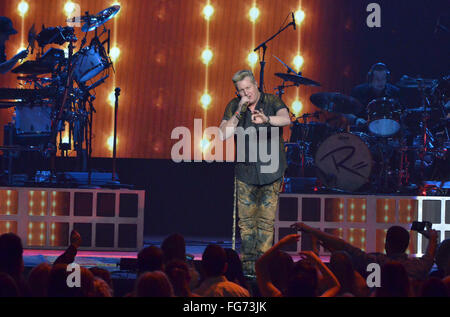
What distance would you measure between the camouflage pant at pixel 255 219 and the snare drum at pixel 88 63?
4235 millimetres

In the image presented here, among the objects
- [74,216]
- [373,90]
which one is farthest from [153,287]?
[373,90]

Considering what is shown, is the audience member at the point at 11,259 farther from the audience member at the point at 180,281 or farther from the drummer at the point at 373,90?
the drummer at the point at 373,90

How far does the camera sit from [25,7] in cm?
1060

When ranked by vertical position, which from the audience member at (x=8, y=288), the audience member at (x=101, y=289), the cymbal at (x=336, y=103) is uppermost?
the cymbal at (x=336, y=103)

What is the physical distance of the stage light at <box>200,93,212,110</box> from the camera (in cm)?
1078

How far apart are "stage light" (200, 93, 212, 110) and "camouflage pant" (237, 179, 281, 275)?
552 cm

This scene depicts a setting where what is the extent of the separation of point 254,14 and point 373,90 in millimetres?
2150

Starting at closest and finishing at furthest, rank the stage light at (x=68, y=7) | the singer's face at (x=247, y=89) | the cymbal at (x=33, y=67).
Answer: the singer's face at (x=247, y=89)
the cymbal at (x=33, y=67)
the stage light at (x=68, y=7)

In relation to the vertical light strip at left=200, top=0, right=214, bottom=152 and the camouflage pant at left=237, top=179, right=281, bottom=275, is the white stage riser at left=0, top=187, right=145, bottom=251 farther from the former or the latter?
the vertical light strip at left=200, top=0, right=214, bottom=152

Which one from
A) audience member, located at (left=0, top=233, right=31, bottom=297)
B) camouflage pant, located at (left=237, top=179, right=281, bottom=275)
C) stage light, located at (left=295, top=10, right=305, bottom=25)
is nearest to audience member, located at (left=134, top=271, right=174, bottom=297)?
audience member, located at (left=0, top=233, right=31, bottom=297)

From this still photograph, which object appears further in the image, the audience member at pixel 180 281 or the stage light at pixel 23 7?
the stage light at pixel 23 7

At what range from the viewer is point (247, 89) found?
5.27m

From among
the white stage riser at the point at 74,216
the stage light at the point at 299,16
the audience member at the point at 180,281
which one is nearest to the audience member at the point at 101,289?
the audience member at the point at 180,281

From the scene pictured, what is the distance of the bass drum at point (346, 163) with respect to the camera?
26.9 feet
